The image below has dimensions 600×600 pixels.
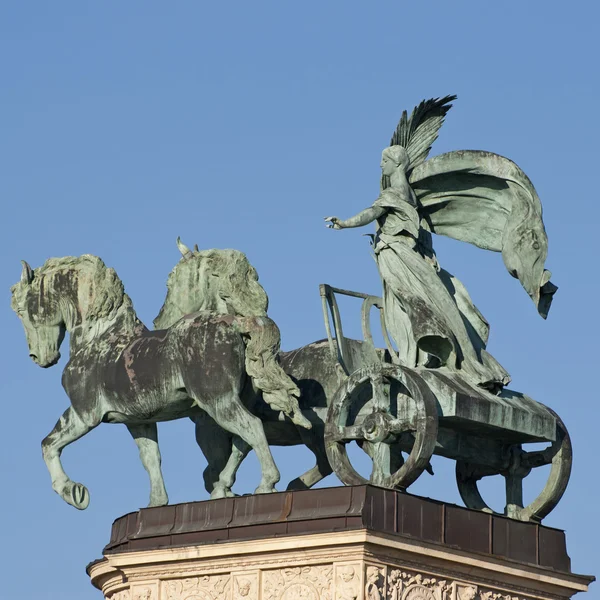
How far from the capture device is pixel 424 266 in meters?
24.1

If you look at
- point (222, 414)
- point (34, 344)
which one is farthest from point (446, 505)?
point (34, 344)

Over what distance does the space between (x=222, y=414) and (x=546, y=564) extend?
3.49 metres

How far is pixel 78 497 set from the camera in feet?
80.0

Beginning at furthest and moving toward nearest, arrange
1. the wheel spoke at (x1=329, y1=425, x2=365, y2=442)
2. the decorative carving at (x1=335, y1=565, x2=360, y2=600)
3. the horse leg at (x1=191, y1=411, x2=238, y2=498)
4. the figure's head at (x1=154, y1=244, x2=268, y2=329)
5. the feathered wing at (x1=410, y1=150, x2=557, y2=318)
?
the horse leg at (x1=191, y1=411, x2=238, y2=498)
the feathered wing at (x1=410, y1=150, x2=557, y2=318)
the figure's head at (x1=154, y1=244, x2=268, y2=329)
the wheel spoke at (x1=329, y1=425, x2=365, y2=442)
the decorative carving at (x1=335, y1=565, x2=360, y2=600)

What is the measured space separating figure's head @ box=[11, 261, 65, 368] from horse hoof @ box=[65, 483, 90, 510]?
58.5 inches

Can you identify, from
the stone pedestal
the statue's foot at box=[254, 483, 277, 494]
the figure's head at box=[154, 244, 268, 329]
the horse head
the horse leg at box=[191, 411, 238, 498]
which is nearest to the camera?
the stone pedestal

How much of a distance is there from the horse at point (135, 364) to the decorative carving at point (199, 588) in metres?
1.09

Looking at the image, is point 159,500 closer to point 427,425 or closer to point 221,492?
point 221,492

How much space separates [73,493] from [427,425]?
3.97m

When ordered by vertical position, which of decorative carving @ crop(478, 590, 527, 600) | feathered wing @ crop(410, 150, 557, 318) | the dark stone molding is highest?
feathered wing @ crop(410, 150, 557, 318)

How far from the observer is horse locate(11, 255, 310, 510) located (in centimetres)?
2344

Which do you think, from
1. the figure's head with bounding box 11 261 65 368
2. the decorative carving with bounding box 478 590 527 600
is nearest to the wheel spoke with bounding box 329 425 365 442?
the decorative carving with bounding box 478 590 527 600

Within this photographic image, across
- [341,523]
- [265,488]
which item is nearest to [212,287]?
[265,488]

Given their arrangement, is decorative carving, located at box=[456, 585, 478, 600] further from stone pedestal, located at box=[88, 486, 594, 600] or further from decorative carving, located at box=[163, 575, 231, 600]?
decorative carving, located at box=[163, 575, 231, 600]
